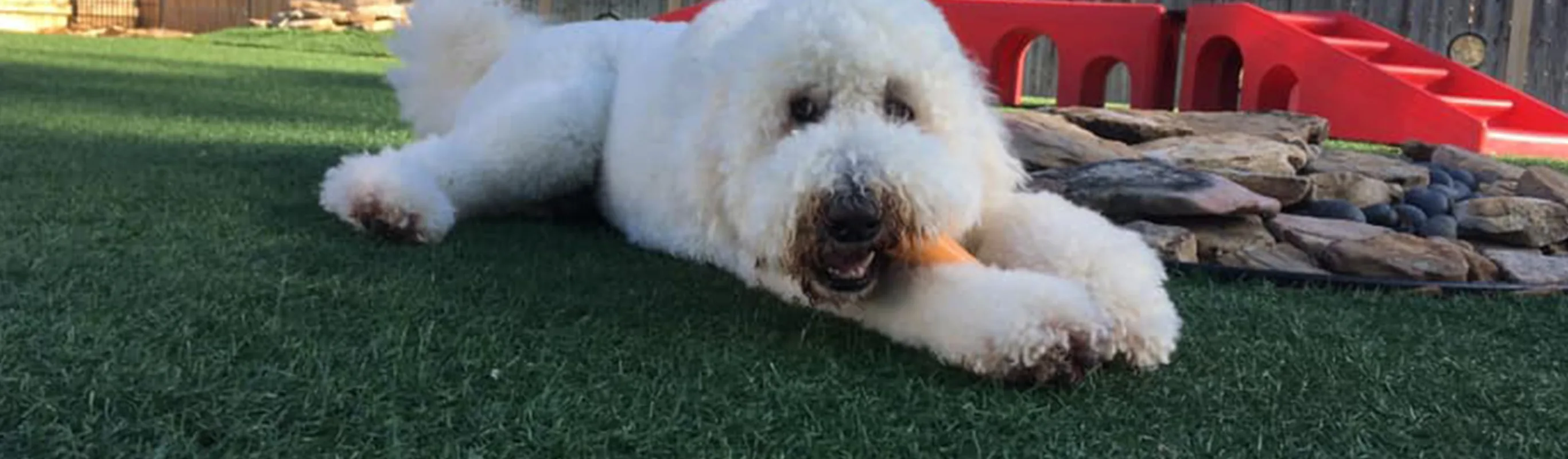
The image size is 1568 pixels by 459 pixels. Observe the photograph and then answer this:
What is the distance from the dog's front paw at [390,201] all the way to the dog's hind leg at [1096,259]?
1019mm

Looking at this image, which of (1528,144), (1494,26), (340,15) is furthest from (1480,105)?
(340,15)

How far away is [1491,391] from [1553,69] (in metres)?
7.92

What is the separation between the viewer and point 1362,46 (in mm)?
6172

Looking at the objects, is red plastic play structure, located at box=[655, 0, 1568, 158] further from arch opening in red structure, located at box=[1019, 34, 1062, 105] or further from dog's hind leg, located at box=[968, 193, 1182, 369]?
arch opening in red structure, located at box=[1019, 34, 1062, 105]

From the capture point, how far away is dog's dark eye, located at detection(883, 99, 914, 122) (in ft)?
5.51

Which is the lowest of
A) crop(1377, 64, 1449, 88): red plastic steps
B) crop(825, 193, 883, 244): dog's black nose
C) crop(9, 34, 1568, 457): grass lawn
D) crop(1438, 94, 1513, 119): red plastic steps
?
crop(9, 34, 1568, 457): grass lawn

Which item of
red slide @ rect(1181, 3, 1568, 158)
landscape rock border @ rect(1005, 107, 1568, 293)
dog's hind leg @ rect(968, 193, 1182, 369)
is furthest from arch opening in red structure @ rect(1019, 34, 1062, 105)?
dog's hind leg @ rect(968, 193, 1182, 369)

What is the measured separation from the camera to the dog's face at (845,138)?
1506mm

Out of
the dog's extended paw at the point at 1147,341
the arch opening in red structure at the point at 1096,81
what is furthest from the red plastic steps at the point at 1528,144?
the dog's extended paw at the point at 1147,341

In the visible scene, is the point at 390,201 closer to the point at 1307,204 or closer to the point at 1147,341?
the point at 1147,341

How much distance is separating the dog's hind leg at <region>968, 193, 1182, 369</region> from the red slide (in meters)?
3.97

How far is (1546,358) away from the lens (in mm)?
1760

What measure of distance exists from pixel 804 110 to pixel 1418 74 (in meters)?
5.03

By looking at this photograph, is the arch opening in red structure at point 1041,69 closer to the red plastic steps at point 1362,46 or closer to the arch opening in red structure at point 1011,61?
the arch opening in red structure at point 1011,61
